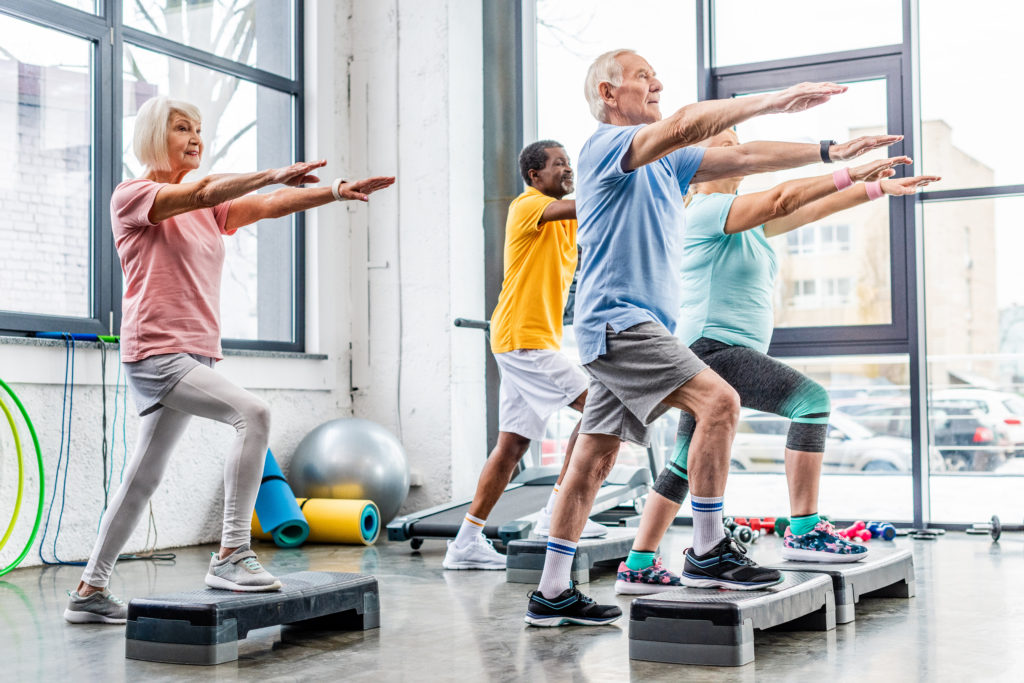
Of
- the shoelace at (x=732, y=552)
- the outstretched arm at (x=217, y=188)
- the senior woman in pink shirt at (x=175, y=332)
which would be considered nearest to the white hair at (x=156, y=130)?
the senior woman in pink shirt at (x=175, y=332)

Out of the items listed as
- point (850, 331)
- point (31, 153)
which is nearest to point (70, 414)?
point (31, 153)

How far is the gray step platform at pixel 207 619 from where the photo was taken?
2.60m

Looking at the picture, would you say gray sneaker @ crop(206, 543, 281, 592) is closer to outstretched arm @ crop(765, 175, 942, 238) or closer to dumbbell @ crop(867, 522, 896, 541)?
outstretched arm @ crop(765, 175, 942, 238)

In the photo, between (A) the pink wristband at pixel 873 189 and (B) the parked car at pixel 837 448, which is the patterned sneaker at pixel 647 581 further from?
(B) the parked car at pixel 837 448

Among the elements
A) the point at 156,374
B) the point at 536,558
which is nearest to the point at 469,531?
the point at 536,558

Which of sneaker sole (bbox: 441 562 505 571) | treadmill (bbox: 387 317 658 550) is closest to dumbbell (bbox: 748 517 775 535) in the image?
treadmill (bbox: 387 317 658 550)

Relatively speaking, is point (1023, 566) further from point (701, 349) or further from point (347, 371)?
point (347, 371)

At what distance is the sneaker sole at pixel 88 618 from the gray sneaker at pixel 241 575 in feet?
1.49

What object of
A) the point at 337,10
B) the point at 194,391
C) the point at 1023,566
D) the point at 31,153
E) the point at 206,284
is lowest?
the point at 1023,566

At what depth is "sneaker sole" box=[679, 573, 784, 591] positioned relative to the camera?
2672mm

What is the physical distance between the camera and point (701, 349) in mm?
3219

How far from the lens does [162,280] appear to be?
299cm

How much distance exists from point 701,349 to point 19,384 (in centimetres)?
279

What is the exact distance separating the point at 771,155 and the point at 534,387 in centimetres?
162
